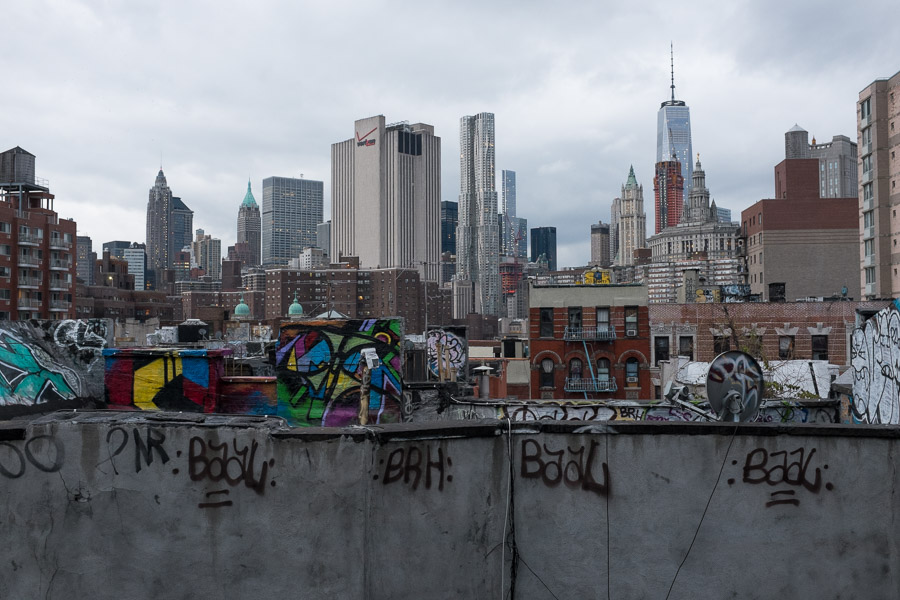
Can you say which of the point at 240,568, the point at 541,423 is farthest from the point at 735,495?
the point at 240,568

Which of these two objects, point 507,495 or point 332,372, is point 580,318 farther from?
point 507,495

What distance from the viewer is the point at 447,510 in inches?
248

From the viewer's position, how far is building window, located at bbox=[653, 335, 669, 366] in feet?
Answer: 159

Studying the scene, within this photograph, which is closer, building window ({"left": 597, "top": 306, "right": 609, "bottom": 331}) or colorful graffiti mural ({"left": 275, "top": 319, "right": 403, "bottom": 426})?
colorful graffiti mural ({"left": 275, "top": 319, "right": 403, "bottom": 426})

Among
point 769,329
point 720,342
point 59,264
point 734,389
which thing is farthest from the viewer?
point 59,264

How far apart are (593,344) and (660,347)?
476 centimetres

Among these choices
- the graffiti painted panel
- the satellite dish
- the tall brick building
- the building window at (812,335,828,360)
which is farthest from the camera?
the tall brick building

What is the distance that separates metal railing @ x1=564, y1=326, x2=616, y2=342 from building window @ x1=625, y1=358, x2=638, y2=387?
2.26m

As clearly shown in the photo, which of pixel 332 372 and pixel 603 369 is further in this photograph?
pixel 603 369

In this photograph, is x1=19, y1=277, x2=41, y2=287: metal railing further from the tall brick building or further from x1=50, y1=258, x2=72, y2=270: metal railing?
the tall brick building

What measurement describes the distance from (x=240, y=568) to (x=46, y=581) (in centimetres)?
171

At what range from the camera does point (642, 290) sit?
48.5 meters

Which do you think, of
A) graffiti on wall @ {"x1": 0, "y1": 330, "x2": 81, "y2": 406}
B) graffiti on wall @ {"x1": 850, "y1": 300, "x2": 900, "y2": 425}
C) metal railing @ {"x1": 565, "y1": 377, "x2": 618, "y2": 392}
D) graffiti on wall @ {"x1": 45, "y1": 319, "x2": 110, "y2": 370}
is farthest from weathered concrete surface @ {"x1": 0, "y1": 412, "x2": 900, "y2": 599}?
metal railing @ {"x1": 565, "y1": 377, "x2": 618, "y2": 392}

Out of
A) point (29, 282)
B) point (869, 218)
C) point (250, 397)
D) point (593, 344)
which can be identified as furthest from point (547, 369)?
point (29, 282)
